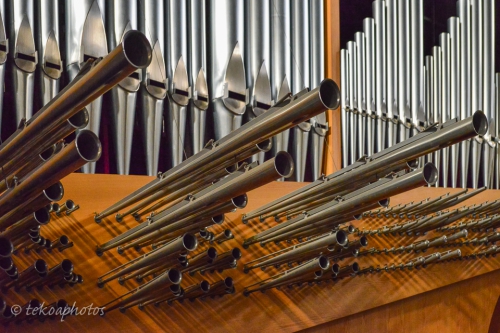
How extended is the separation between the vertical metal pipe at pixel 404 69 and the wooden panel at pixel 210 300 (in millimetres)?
255

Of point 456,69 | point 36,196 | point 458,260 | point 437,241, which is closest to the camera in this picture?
point 36,196

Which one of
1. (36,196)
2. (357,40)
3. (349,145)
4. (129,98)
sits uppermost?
(357,40)

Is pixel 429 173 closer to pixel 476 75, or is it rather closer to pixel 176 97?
pixel 176 97

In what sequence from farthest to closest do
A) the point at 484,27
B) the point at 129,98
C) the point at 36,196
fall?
1. the point at 484,27
2. the point at 129,98
3. the point at 36,196

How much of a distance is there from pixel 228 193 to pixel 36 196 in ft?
1.02

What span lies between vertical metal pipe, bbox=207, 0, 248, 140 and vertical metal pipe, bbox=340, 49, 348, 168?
456 millimetres

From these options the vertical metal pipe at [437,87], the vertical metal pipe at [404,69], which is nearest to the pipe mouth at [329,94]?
the vertical metal pipe at [404,69]

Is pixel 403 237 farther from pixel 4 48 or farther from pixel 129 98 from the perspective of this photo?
pixel 4 48

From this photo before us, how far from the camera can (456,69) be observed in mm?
2490

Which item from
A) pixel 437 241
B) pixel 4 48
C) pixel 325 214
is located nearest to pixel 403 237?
pixel 437 241

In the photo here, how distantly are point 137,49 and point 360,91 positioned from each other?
147 cm

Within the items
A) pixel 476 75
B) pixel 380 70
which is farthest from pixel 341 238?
pixel 476 75

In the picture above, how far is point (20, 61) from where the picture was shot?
134cm

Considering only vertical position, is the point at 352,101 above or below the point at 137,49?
above
